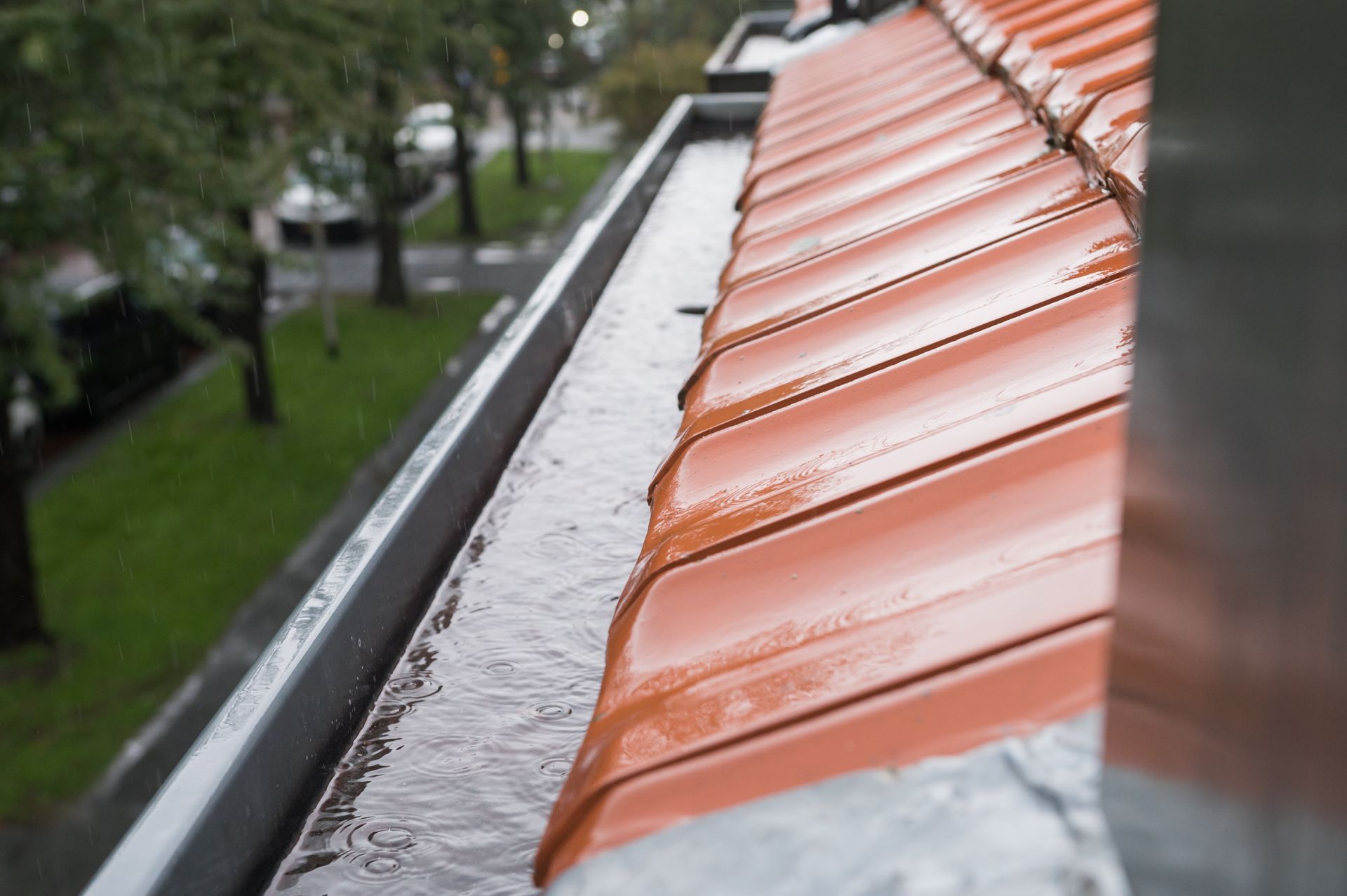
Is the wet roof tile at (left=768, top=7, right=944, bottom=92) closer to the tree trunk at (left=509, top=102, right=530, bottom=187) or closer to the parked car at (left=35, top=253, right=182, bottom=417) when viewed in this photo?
the parked car at (left=35, top=253, right=182, bottom=417)

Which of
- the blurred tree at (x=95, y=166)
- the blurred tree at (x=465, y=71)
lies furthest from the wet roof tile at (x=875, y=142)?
the blurred tree at (x=465, y=71)

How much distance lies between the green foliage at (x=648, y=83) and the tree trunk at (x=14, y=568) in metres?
20.0

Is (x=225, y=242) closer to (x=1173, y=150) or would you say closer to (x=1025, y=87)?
(x=1025, y=87)

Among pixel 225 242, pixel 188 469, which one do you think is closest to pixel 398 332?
pixel 188 469

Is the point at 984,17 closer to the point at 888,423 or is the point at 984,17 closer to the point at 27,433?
the point at 888,423

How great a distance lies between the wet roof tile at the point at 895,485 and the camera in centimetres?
134

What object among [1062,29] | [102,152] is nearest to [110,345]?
[102,152]

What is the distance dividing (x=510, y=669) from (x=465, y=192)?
24.9m

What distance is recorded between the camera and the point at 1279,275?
0.92 m

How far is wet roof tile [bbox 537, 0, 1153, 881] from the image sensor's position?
1.34 metres

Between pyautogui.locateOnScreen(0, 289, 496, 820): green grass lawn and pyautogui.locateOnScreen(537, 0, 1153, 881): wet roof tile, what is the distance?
821 cm

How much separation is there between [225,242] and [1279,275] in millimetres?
10741

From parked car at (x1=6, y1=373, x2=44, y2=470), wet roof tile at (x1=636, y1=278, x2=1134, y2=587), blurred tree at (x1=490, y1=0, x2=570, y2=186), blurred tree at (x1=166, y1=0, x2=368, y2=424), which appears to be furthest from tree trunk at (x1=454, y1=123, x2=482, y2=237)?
wet roof tile at (x1=636, y1=278, x2=1134, y2=587)

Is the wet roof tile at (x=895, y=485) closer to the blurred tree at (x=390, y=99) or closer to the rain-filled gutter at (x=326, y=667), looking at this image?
the rain-filled gutter at (x=326, y=667)
